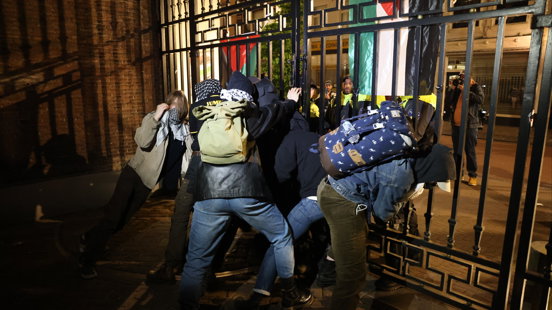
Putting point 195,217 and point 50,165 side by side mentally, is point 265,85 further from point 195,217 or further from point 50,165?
point 50,165

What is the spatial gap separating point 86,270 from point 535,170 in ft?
14.5

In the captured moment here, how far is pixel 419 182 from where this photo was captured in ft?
9.02

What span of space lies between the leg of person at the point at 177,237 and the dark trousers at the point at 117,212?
612mm

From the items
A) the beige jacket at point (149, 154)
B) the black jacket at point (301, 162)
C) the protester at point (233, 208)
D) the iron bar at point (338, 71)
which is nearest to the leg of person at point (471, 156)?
the iron bar at point (338, 71)

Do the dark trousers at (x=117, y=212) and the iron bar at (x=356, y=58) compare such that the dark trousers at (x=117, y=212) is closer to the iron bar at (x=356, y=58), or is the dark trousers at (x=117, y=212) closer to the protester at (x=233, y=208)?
the protester at (x=233, y=208)

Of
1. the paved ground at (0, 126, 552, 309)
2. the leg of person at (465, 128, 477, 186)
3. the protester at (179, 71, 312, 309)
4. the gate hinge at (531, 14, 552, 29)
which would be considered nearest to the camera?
the gate hinge at (531, 14, 552, 29)

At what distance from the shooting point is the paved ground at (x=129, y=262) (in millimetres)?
3695

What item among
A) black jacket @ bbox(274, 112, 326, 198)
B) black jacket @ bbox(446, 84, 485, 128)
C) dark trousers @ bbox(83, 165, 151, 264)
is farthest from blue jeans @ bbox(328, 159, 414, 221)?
black jacket @ bbox(446, 84, 485, 128)

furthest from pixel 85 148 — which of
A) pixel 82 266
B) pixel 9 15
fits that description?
pixel 82 266

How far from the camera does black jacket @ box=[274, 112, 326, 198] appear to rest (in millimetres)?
3523

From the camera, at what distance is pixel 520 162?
108 inches

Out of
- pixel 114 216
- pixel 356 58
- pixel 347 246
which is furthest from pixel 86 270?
pixel 356 58

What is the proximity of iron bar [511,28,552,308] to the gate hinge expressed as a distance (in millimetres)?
51

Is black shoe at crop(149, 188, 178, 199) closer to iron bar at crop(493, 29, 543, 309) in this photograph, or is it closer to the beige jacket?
the beige jacket
